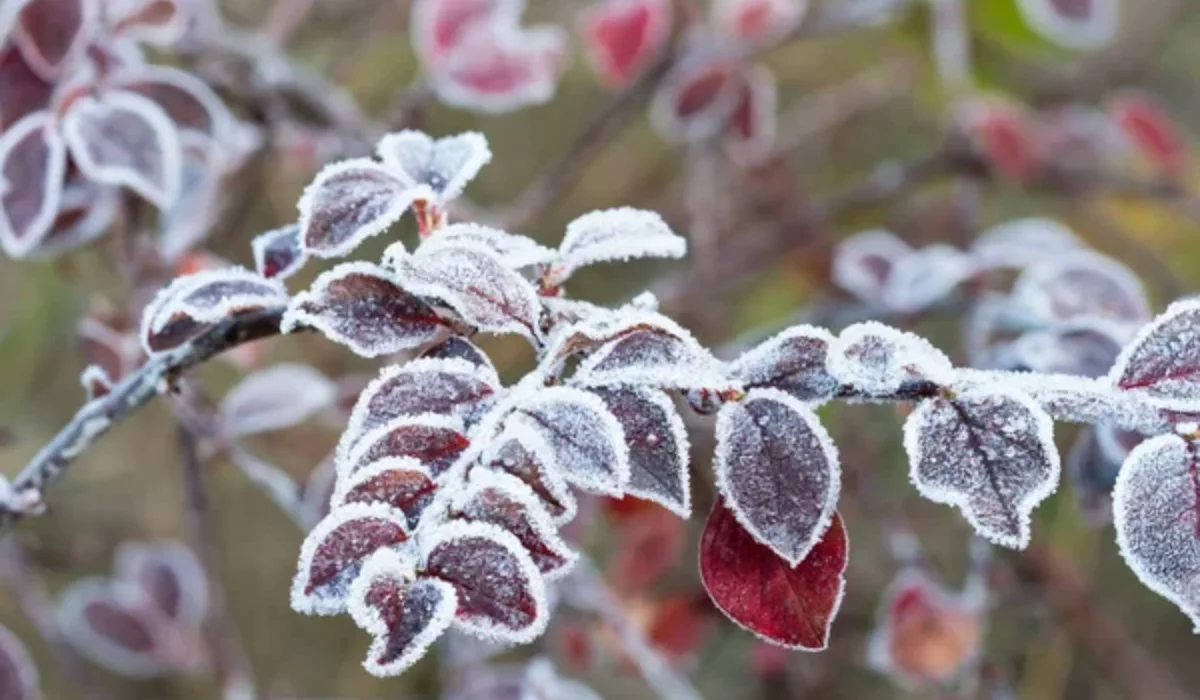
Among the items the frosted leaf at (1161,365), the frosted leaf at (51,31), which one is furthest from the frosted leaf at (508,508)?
the frosted leaf at (51,31)

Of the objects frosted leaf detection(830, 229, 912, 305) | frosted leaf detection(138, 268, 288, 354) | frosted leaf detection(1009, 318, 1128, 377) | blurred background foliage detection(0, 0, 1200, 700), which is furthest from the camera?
blurred background foliage detection(0, 0, 1200, 700)

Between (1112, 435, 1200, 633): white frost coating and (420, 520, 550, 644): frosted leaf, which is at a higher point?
(1112, 435, 1200, 633): white frost coating

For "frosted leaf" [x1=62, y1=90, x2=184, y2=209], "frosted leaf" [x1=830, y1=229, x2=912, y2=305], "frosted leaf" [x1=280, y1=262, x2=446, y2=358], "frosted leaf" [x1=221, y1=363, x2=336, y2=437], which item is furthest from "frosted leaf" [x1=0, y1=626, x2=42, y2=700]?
"frosted leaf" [x1=830, y1=229, x2=912, y2=305]

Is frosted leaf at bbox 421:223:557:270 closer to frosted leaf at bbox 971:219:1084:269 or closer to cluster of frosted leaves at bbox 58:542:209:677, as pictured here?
frosted leaf at bbox 971:219:1084:269

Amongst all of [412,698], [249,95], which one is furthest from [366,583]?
[412,698]

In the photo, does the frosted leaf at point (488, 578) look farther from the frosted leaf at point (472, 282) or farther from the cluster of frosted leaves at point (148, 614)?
the cluster of frosted leaves at point (148, 614)

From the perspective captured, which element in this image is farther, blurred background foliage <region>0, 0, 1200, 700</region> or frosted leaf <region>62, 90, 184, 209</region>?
blurred background foliage <region>0, 0, 1200, 700</region>

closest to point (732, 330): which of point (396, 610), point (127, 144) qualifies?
point (127, 144)
